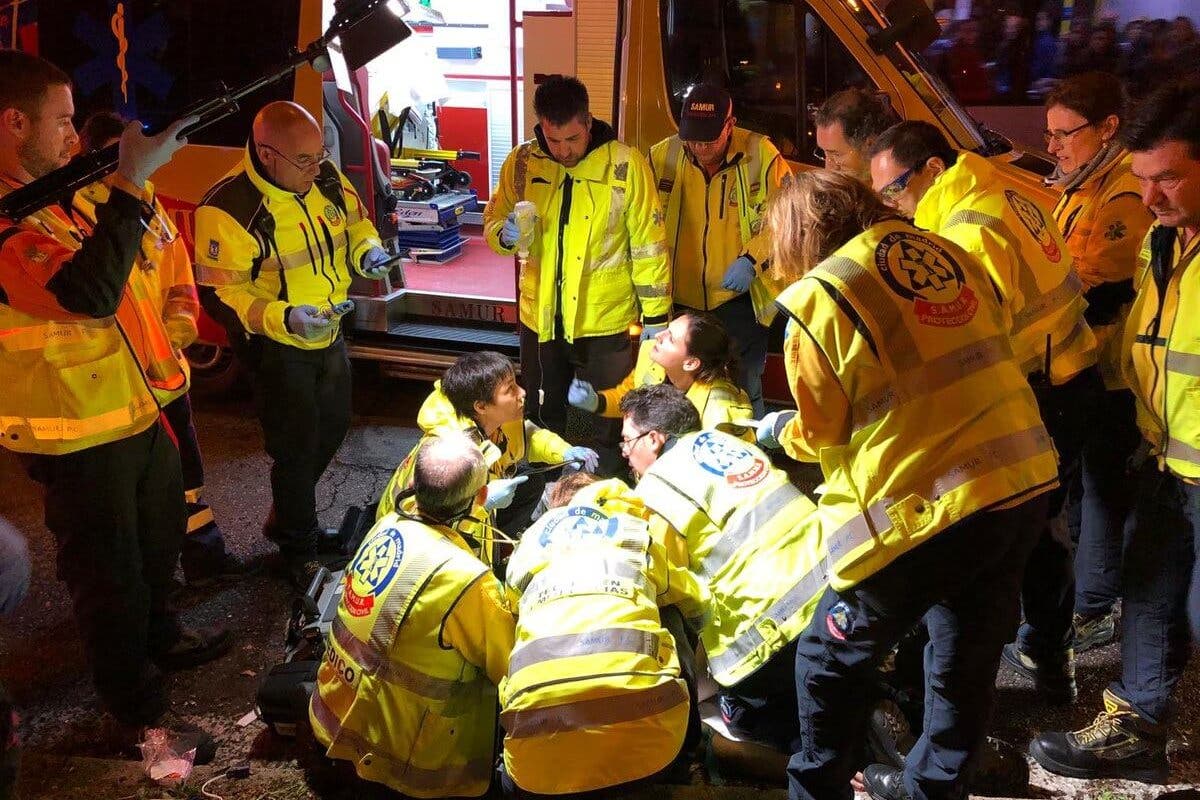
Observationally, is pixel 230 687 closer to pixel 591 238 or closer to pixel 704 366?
pixel 704 366

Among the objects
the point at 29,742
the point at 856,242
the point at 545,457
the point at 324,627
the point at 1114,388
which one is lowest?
the point at 29,742

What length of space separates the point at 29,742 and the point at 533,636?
1952 mm

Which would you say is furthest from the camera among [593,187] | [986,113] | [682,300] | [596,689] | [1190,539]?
[986,113]

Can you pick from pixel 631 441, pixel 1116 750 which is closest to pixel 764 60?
pixel 631 441

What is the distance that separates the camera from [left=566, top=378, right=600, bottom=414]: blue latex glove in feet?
13.5

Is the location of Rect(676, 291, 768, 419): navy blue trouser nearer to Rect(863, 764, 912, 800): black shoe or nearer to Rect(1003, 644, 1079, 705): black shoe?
Rect(1003, 644, 1079, 705): black shoe

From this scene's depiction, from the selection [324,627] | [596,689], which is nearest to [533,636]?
[596,689]

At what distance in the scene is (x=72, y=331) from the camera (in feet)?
8.74

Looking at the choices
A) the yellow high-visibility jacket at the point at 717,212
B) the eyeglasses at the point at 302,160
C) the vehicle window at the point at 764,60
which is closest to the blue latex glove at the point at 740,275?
the yellow high-visibility jacket at the point at 717,212

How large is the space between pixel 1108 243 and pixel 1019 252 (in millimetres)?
687

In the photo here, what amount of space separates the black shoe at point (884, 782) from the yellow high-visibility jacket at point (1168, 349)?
1097mm

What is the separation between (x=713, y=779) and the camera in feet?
9.14

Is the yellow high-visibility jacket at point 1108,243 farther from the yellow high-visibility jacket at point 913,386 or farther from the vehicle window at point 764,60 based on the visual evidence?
the vehicle window at point 764,60

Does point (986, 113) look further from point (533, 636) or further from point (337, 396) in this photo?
point (533, 636)
